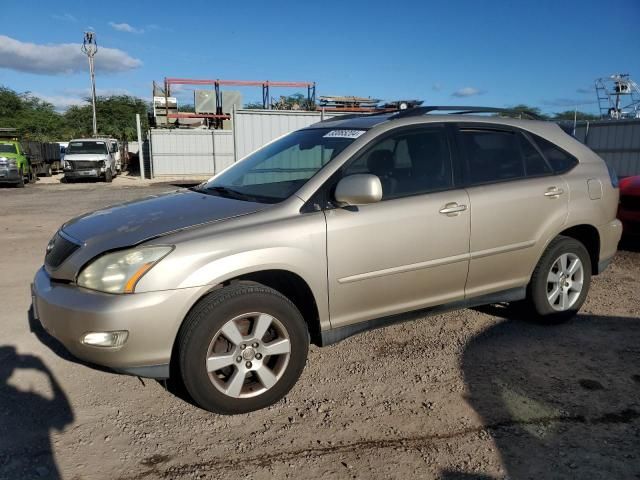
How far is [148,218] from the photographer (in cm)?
328

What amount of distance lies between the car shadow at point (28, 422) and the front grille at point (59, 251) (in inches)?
32.4

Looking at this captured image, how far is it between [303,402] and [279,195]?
51.3 inches

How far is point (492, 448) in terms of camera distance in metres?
2.70

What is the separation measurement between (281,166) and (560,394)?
2476 millimetres

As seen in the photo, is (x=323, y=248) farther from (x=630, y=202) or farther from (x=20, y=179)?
(x=20, y=179)

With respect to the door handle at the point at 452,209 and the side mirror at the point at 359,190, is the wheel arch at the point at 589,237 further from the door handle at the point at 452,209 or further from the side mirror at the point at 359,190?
the side mirror at the point at 359,190

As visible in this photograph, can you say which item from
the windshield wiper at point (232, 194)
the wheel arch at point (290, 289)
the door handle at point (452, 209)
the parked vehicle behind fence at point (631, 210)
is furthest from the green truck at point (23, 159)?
the door handle at point (452, 209)

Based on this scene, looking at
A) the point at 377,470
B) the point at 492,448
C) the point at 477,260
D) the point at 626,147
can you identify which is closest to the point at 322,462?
the point at 377,470

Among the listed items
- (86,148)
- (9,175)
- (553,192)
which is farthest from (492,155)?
(86,148)

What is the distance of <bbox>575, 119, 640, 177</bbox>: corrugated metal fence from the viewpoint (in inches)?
596

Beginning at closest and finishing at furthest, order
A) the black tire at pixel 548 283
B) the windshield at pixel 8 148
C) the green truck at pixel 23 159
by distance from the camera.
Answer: the black tire at pixel 548 283 < the green truck at pixel 23 159 < the windshield at pixel 8 148

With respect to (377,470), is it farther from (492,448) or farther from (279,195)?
(279,195)

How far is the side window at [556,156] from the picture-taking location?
14.2 feet

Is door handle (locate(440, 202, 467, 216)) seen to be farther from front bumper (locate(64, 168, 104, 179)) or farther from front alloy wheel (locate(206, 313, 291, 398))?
front bumper (locate(64, 168, 104, 179))
